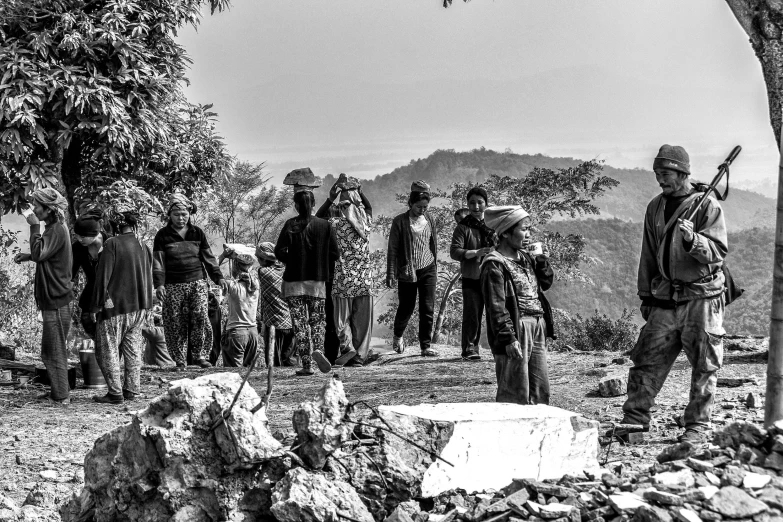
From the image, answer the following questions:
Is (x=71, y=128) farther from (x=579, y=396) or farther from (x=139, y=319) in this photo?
(x=579, y=396)

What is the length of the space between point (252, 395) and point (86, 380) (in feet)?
19.3

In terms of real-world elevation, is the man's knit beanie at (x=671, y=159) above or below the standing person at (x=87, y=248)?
above

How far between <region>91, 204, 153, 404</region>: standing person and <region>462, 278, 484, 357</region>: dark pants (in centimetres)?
355

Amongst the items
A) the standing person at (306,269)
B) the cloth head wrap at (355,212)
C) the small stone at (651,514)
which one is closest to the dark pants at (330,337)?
the standing person at (306,269)

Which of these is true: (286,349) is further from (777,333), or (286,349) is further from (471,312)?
(777,333)

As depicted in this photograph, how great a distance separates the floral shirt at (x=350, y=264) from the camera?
1079 cm

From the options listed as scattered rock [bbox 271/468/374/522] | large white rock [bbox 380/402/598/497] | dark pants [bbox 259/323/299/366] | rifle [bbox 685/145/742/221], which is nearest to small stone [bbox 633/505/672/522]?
large white rock [bbox 380/402/598/497]

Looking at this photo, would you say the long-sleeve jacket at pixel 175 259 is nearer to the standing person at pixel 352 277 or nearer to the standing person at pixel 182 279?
the standing person at pixel 182 279

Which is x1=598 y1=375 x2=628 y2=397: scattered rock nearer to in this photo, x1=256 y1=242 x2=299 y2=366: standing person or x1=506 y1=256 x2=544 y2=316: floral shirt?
x1=506 y1=256 x2=544 y2=316: floral shirt

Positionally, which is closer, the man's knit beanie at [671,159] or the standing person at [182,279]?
the man's knit beanie at [671,159]

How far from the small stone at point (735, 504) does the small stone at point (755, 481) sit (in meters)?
0.10

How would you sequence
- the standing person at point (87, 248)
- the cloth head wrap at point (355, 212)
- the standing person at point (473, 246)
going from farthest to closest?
the cloth head wrap at point (355, 212) → the standing person at point (473, 246) → the standing person at point (87, 248)

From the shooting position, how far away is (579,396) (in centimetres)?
849

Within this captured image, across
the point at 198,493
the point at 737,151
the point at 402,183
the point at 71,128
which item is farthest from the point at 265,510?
the point at 402,183
